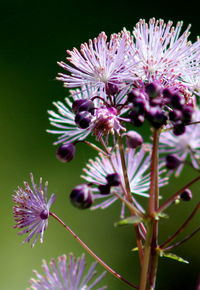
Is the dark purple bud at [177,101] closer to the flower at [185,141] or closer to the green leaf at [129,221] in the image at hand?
the flower at [185,141]

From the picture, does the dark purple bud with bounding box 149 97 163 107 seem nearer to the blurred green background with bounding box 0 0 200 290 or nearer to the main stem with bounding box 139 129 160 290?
the main stem with bounding box 139 129 160 290

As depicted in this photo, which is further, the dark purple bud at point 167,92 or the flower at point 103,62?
the flower at point 103,62

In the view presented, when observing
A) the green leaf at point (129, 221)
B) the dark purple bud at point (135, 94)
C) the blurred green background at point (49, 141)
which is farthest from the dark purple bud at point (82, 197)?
the blurred green background at point (49, 141)

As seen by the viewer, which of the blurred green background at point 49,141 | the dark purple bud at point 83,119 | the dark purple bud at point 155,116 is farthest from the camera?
the blurred green background at point 49,141

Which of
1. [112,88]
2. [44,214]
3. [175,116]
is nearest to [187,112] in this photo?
[175,116]

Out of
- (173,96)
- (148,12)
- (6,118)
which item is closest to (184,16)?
(148,12)

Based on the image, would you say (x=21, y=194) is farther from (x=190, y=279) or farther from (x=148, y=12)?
(x=148, y=12)
